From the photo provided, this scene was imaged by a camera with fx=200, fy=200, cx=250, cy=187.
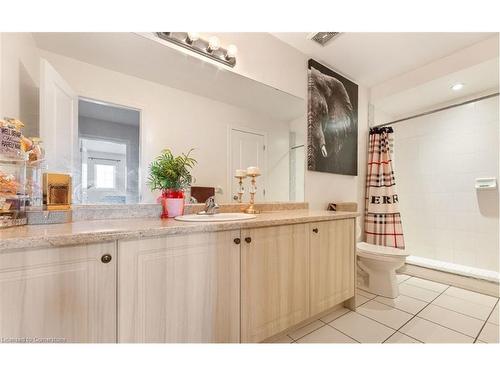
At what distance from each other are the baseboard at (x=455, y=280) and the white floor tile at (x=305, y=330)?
1.60 metres

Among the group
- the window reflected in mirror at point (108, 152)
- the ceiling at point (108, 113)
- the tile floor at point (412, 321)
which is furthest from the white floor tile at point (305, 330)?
the ceiling at point (108, 113)

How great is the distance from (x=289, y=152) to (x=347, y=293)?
122 cm

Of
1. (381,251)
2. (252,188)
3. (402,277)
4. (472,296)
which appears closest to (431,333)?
(381,251)

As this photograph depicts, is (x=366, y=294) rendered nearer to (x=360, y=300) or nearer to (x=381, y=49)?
(x=360, y=300)

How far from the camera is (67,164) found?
3.34 ft

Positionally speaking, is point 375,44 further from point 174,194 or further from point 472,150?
point 174,194

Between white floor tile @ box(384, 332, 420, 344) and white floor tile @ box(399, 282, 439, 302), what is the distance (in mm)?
713

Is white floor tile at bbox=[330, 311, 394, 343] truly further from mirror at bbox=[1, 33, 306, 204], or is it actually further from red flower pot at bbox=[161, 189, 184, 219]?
red flower pot at bbox=[161, 189, 184, 219]

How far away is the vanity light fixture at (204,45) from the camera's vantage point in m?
1.27

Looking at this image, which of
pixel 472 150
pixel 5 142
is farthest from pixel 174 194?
pixel 472 150

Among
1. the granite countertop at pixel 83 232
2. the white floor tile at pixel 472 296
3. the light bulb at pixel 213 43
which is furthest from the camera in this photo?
the white floor tile at pixel 472 296

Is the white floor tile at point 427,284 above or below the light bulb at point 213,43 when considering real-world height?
below

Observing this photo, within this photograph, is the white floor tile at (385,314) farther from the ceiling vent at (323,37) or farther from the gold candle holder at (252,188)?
the ceiling vent at (323,37)

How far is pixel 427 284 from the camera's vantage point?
2.06m
